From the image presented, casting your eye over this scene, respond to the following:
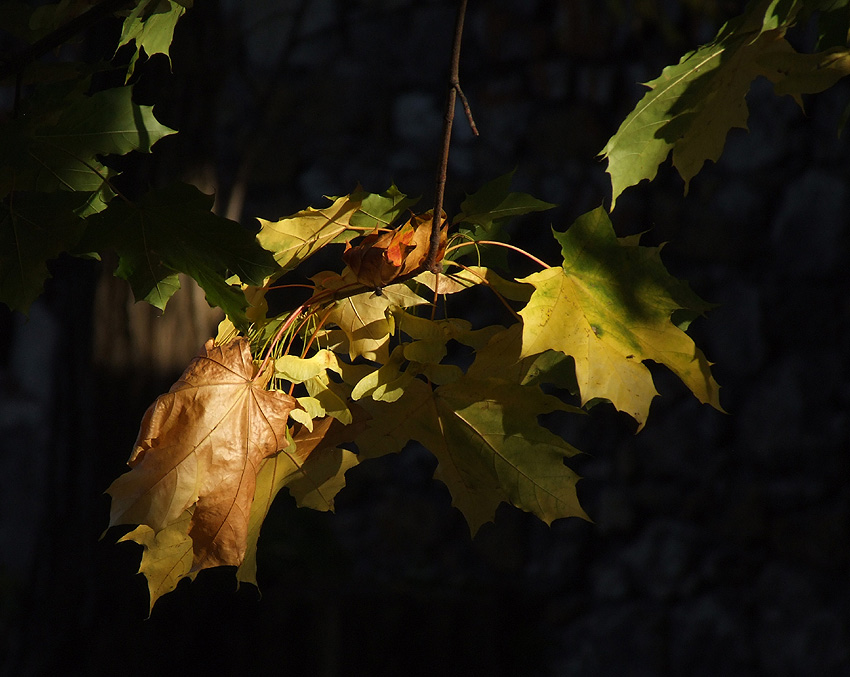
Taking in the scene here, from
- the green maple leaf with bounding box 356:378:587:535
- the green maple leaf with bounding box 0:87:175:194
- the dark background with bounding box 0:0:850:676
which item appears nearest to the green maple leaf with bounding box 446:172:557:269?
the green maple leaf with bounding box 356:378:587:535

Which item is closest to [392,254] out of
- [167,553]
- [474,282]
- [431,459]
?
[474,282]

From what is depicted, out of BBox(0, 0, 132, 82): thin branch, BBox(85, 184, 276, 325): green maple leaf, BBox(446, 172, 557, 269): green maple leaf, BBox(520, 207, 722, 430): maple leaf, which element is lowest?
BBox(520, 207, 722, 430): maple leaf

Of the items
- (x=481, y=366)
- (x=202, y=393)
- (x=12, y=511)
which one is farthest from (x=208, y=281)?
(x=12, y=511)

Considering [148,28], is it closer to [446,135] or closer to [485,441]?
[446,135]

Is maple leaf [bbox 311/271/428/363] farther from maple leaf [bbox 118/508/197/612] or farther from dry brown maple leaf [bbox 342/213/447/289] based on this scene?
maple leaf [bbox 118/508/197/612]

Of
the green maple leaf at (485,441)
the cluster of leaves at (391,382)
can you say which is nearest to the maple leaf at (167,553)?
the cluster of leaves at (391,382)

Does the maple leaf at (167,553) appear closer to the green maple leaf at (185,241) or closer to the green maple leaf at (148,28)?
the green maple leaf at (185,241)
